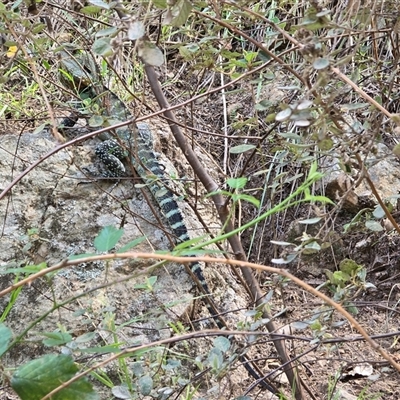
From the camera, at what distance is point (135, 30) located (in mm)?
1199

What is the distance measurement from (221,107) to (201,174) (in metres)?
2.58

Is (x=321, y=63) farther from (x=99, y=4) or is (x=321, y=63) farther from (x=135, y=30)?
(x=99, y=4)

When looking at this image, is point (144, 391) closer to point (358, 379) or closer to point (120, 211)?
point (358, 379)

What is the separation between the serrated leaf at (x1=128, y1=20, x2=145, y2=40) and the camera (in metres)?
1.19

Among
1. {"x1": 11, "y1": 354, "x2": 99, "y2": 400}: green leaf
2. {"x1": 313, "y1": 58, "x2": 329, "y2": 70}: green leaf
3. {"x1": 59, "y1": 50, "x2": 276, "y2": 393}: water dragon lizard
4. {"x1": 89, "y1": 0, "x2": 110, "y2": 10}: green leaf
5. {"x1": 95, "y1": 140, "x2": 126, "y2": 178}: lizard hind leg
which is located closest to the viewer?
{"x1": 11, "y1": 354, "x2": 99, "y2": 400}: green leaf

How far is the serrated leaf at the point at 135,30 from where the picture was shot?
119 cm

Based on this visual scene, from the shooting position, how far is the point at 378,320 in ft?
9.73

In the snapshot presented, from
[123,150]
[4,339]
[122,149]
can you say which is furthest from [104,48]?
[122,149]

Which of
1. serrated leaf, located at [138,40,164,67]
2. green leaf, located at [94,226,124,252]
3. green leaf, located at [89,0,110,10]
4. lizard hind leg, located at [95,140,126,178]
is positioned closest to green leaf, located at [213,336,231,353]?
green leaf, located at [94,226,124,252]

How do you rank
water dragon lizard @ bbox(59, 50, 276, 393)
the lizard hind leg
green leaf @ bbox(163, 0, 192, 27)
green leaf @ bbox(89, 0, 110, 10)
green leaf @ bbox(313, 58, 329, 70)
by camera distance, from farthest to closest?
the lizard hind leg, water dragon lizard @ bbox(59, 50, 276, 393), green leaf @ bbox(89, 0, 110, 10), green leaf @ bbox(163, 0, 192, 27), green leaf @ bbox(313, 58, 329, 70)

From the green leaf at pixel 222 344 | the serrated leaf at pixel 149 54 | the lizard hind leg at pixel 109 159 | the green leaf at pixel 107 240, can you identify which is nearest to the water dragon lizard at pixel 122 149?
the lizard hind leg at pixel 109 159

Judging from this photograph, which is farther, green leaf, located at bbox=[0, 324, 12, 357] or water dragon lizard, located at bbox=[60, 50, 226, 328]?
water dragon lizard, located at bbox=[60, 50, 226, 328]

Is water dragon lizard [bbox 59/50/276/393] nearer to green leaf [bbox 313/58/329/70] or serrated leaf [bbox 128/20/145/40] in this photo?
serrated leaf [bbox 128/20/145/40]

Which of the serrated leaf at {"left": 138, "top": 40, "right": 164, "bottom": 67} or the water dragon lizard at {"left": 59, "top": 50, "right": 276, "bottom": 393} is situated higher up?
the serrated leaf at {"left": 138, "top": 40, "right": 164, "bottom": 67}
